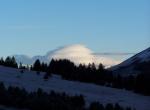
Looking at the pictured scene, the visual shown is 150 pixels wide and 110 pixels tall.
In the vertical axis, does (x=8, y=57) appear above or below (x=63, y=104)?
above

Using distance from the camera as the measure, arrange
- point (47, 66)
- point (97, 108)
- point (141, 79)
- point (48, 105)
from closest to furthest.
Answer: point (48, 105) < point (97, 108) < point (141, 79) < point (47, 66)

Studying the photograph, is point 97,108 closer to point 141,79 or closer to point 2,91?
point 2,91

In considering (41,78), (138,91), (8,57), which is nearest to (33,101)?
(41,78)

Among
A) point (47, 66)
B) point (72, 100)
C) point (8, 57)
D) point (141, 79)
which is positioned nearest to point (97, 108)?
point (72, 100)

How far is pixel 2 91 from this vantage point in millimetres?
34312

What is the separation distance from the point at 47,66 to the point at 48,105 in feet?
203

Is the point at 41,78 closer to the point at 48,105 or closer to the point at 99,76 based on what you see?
the point at 99,76

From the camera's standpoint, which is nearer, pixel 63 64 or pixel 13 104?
pixel 13 104

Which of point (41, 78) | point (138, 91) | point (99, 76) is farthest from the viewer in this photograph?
point (99, 76)

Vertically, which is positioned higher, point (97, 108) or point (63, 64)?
point (63, 64)

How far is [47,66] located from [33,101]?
61.4m

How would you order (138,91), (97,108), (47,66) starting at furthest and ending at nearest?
(47,66) → (138,91) → (97,108)

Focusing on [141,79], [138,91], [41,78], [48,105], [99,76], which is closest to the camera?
[48,105]

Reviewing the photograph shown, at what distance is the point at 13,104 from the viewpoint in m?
33.0
